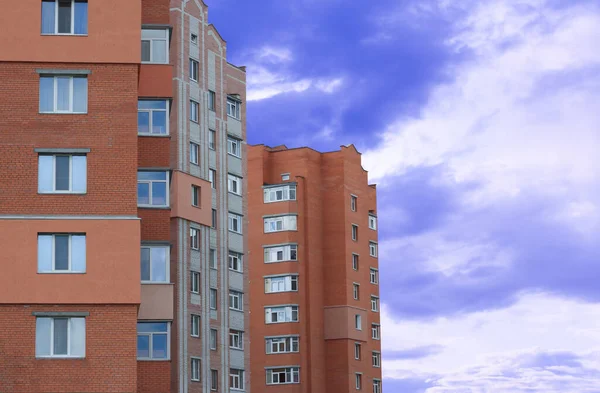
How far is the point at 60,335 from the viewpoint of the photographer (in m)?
33.2


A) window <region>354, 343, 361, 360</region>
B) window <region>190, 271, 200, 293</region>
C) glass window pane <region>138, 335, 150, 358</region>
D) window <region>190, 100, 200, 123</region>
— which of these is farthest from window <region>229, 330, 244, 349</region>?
window <region>354, 343, 361, 360</region>

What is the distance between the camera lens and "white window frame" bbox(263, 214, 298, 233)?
8275cm

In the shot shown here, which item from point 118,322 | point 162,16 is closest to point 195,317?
point 162,16

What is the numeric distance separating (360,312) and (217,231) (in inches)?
1056

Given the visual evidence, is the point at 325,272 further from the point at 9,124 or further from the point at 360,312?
the point at 9,124

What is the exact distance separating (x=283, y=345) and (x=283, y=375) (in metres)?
2.10

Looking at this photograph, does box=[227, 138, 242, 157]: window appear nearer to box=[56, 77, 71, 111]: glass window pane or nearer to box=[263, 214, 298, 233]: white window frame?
box=[263, 214, 298, 233]: white window frame

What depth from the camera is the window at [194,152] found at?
2245 inches

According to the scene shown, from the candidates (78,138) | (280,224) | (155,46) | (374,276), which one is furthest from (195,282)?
(374,276)

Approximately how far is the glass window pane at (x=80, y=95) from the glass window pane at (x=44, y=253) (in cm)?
411

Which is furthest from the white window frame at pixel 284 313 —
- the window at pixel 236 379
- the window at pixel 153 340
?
the window at pixel 153 340

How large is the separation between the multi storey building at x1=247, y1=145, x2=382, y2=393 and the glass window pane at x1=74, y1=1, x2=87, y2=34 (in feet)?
156

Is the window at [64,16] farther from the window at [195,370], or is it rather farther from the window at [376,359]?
the window at [376,359]

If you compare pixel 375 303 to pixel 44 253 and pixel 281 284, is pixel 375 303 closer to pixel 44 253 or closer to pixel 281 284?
pixel 281 284
